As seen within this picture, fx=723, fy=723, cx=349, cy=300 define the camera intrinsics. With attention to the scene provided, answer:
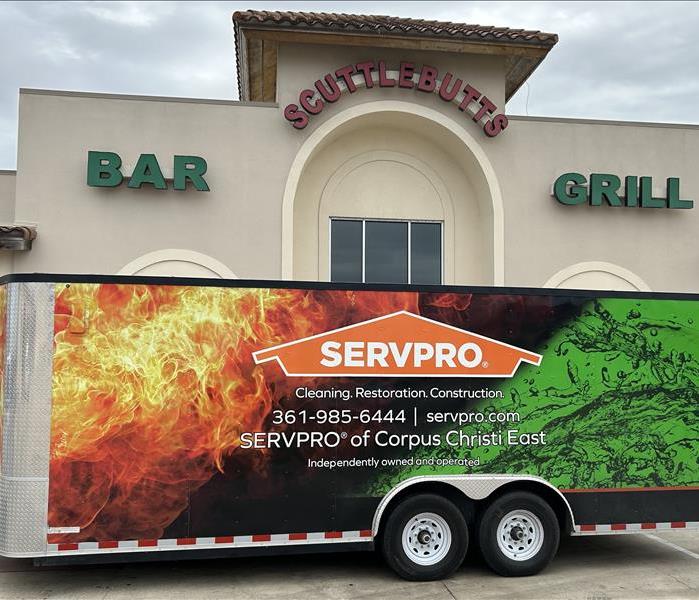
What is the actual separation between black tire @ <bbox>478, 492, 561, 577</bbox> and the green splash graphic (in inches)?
12.9

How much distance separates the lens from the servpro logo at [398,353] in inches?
298

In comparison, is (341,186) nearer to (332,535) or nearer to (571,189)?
(571,189)

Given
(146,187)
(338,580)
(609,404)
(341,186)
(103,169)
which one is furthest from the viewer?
(341,186)

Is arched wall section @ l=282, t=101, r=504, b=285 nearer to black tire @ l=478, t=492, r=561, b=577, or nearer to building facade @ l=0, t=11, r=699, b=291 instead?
building facade @ l=0, t=11, r=699, b=291

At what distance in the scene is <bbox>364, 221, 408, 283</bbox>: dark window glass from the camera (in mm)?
15539

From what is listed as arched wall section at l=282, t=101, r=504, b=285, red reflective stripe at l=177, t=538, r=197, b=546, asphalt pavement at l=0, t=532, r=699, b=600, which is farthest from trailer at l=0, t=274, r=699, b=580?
arched wall section at l=282, t=101, r=504, b=285

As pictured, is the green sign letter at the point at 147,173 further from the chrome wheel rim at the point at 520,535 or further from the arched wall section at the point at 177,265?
the chrome wheel rim at the point at 520,535

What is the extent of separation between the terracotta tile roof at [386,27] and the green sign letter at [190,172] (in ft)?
9.32

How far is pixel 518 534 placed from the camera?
7914 mm

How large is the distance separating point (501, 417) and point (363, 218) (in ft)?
27.9

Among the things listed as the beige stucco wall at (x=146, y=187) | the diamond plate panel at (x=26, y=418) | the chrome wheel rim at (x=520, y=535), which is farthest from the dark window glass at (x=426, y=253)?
the diamond plate panel at (x=26, y=418)

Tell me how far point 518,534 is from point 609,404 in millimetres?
1755

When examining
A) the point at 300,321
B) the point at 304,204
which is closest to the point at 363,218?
the point at 304,204

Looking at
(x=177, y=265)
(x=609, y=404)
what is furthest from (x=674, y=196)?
(x=177, y=265)
